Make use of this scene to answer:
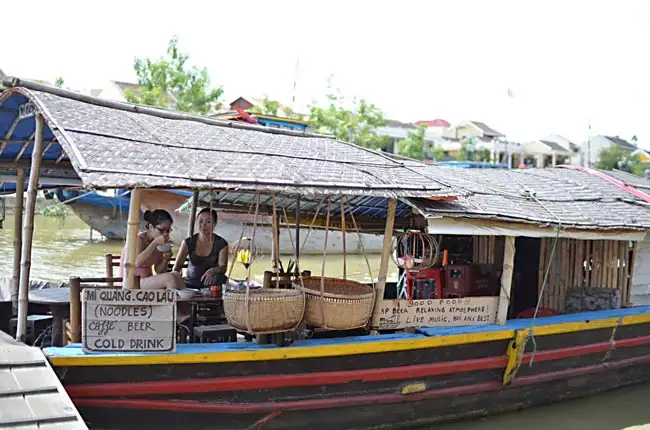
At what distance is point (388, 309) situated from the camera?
18.5ft

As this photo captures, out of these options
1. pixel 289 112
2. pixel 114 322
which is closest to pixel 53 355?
pixel 114 322

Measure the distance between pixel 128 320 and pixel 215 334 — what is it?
983 millimetres

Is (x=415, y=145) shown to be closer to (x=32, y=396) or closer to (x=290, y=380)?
(x=290, y=380)

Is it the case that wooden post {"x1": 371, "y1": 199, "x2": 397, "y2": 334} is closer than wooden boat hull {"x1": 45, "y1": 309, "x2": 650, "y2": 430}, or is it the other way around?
wooden boat hull {"x1": 45, "y1": 309, "x2": 650, "y2": 430}

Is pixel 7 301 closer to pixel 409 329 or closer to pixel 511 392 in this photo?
pixel 409 329

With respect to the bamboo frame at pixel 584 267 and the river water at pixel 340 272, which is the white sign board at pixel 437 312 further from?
the bamboo frame at pixel 584 267

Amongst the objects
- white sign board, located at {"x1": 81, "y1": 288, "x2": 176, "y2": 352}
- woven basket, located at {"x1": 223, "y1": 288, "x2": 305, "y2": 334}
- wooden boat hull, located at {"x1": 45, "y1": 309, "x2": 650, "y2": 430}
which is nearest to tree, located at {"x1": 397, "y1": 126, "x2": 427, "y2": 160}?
wooden boat hull, located at {"x1": 45, "y1": 309, "x2": 650, "y2": 430}

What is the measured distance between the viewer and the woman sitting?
5676mm

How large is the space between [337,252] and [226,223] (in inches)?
142

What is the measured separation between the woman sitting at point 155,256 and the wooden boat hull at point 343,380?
100 cm

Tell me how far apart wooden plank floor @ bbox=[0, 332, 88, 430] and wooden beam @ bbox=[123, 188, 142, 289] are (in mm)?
758

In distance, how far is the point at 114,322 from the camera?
4508 millimetres

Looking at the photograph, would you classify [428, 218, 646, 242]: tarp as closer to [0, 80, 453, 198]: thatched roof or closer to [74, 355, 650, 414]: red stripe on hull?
[0, 80, 453, 198]: thatched roof

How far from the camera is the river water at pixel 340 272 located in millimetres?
6457
